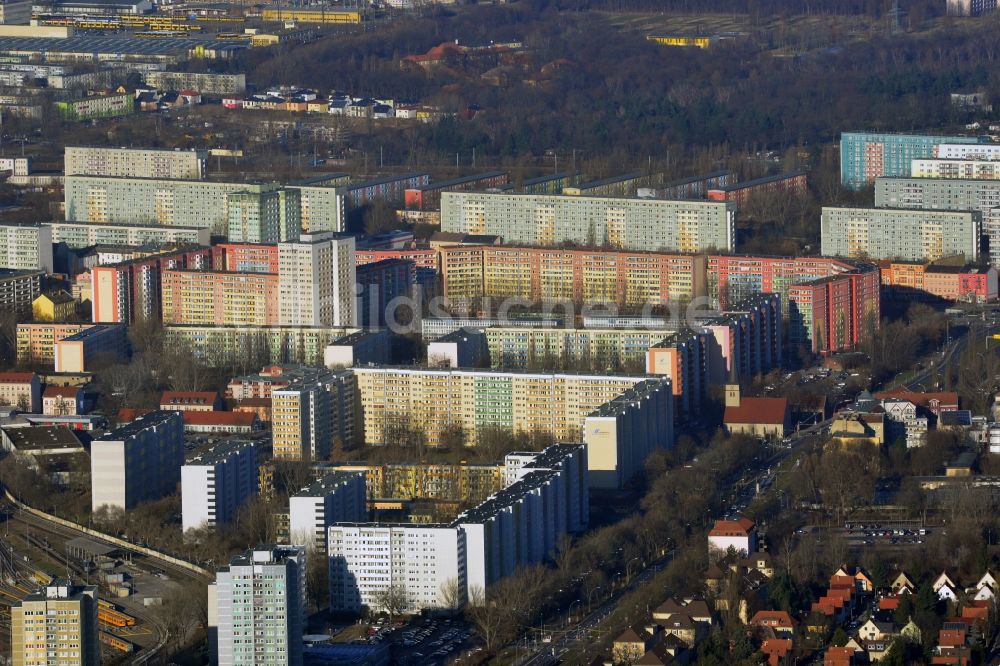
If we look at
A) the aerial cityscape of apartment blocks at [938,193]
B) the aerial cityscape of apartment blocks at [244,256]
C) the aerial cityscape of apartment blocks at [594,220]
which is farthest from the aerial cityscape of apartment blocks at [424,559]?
the aerial cityscape of apartment blocks at [938,193]

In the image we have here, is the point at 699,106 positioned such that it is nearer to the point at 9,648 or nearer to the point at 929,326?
the point at 929,326

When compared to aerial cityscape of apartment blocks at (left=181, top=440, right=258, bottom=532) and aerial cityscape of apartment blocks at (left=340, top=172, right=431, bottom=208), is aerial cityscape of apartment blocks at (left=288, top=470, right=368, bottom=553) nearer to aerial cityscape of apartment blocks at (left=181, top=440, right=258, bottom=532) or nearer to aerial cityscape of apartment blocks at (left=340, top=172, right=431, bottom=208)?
aerial cityscape of apartment blocks at (left=181, top=440, right=258, bottom=532)

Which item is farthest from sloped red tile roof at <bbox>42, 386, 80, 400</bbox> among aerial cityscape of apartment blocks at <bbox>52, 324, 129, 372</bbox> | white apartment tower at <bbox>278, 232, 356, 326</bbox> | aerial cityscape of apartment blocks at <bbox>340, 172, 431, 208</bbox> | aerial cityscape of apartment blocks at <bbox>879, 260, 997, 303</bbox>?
aerial cityscape of apartment blocks at <bbox>340, 172, 431, 208</bbox>

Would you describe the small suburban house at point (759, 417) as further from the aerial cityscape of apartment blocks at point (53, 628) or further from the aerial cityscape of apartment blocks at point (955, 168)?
the aerial cityscape of apartment blocks at point (955, 168)

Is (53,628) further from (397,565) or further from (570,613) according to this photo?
(570,613)

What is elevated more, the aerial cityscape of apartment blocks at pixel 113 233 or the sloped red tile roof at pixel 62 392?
the aerial cityscape of apartment blocks at pixel 113 233
